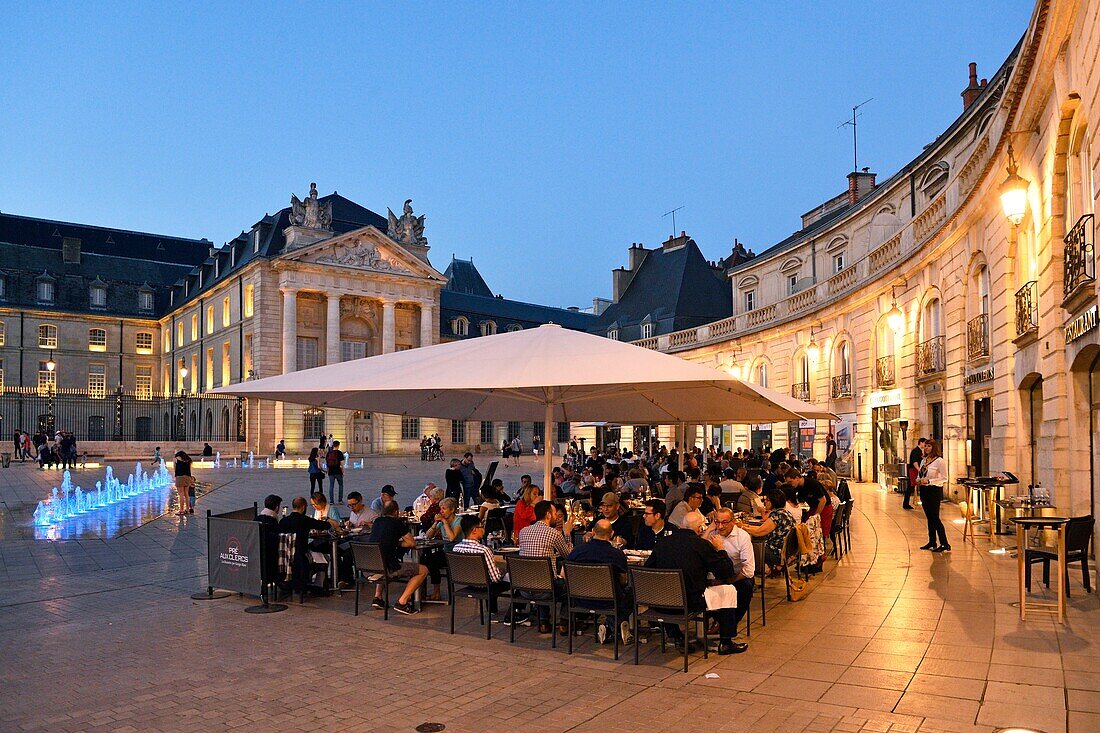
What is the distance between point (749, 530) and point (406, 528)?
3.61 m

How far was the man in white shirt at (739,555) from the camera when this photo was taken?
24.2ft

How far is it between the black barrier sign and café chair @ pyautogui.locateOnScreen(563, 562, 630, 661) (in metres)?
3.83

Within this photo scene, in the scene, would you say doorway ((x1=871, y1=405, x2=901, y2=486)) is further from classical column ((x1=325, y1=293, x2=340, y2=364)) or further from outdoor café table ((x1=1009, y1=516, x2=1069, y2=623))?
classical column ((x1=325, y1=293, x2=340, y2=364))

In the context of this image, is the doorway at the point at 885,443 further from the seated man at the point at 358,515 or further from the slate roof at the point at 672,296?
the slate roof at the point at 672,296

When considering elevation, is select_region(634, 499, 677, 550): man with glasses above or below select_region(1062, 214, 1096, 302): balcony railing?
below

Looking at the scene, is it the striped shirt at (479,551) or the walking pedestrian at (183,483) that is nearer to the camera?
the striped shirt at (479,551)

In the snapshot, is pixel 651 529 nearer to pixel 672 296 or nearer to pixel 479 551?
pixel 479 551

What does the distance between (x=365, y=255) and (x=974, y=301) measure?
43.4 metres

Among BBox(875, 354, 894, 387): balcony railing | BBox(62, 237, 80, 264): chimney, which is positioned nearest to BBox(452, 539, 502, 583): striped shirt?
BBox(875, 354, 894, 387): balcony railing

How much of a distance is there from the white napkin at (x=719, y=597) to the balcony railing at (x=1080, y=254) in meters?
5.62

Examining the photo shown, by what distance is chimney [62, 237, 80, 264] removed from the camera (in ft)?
222

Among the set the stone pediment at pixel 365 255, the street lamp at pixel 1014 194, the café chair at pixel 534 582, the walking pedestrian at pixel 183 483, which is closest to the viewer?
the café chair at pixel 534 582

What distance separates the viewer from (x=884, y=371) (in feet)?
76.0

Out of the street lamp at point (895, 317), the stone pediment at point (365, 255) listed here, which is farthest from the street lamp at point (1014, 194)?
the stone pediment at point (365, 255)
